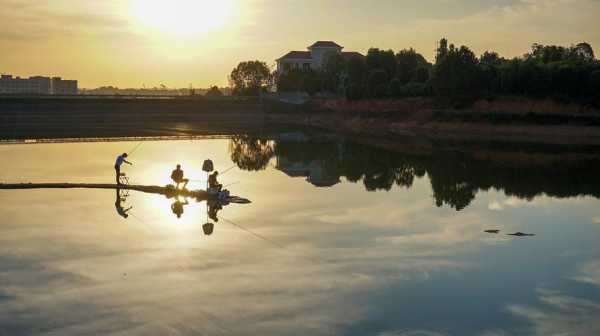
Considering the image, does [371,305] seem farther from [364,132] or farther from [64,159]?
[364,132]

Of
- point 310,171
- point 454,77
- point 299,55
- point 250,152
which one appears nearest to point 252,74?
point 299,55

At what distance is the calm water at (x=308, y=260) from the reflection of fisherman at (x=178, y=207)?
12.2 inches

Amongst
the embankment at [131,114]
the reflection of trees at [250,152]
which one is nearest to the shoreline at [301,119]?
the embankment at [131,114]

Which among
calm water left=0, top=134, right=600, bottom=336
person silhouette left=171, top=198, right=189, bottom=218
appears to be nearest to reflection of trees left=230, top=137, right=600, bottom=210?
calm water left=0, top=134, right=600, bottom=336

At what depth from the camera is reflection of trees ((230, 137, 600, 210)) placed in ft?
104

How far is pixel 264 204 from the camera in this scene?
86.8 ft

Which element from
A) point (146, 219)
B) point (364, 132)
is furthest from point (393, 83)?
point (146, 219)

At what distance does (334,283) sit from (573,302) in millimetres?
5206

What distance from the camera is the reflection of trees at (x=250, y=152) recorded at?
4303 cm

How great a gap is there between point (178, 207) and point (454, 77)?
6384cm

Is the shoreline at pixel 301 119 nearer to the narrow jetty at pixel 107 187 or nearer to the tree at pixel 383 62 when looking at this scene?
the tree at pixel 383 62

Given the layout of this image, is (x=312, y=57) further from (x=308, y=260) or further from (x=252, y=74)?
(x=308, y=260)

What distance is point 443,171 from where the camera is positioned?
129 ft

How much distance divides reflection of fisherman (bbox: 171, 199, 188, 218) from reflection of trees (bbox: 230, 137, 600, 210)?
9.69 metres
